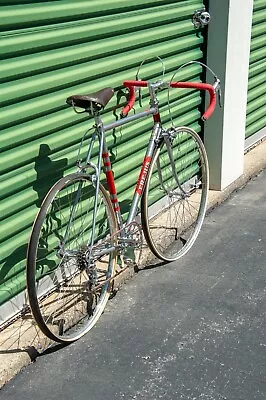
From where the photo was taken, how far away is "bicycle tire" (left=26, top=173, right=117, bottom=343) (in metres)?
3.38

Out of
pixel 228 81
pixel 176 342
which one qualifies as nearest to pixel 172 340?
pixel 176 342

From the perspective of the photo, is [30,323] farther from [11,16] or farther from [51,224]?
[11,16]

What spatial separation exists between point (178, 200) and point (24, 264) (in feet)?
5.07

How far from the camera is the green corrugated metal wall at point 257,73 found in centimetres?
588

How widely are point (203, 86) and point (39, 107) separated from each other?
1.10 meters

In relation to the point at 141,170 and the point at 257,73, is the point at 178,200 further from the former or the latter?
the point at 257,73

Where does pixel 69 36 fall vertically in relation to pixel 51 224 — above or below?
above

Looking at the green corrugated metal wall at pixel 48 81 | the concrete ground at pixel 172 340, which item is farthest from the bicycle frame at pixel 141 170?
the concrete ground at pixel 172 340

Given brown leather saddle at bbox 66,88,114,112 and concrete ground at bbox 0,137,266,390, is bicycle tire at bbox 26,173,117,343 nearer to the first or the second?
concrete ground at bbox 0,137,266,390

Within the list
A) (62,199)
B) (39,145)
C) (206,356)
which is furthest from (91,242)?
(206,356)

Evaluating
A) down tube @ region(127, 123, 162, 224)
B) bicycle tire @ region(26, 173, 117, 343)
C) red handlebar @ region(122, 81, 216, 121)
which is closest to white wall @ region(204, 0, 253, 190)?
red handlebar @ region(122, 81, 216, 121)

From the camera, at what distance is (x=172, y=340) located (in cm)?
341

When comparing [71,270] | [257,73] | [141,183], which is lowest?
[71,270]

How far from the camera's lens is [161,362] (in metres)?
3.22
